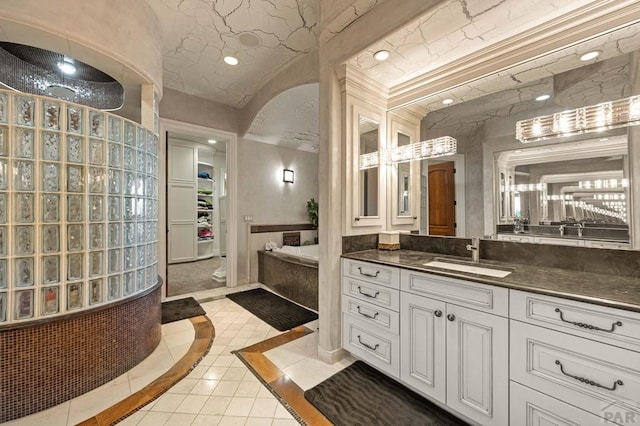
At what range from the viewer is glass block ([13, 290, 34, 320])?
1522 millimetres

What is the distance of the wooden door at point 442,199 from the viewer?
2.03 metres

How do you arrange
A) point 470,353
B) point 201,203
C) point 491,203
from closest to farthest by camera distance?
1. point 470,353
2. point 491,203
3. point 201,203

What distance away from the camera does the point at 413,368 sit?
5.19ft

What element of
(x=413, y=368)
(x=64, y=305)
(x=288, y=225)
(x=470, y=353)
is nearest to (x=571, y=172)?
(x=470, y=353)

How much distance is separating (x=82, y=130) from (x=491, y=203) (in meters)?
2.83

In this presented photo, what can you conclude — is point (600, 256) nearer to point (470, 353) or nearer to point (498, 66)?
point (470, 353)

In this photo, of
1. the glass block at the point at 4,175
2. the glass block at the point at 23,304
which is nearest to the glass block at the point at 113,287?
the glass block at the point at 23,304

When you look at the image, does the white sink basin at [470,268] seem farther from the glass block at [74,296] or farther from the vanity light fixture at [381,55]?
the glass block at [74,296]

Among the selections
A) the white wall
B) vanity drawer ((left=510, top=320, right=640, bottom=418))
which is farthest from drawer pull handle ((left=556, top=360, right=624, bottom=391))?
the white wall

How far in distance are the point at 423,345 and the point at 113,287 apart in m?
2.13

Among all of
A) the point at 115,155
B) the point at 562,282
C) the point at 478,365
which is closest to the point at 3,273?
the point at 115,155

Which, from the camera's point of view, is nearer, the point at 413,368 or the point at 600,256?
the point at 600,256

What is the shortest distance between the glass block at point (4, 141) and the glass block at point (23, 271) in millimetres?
619

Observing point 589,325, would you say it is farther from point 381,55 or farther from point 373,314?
point 381,55
